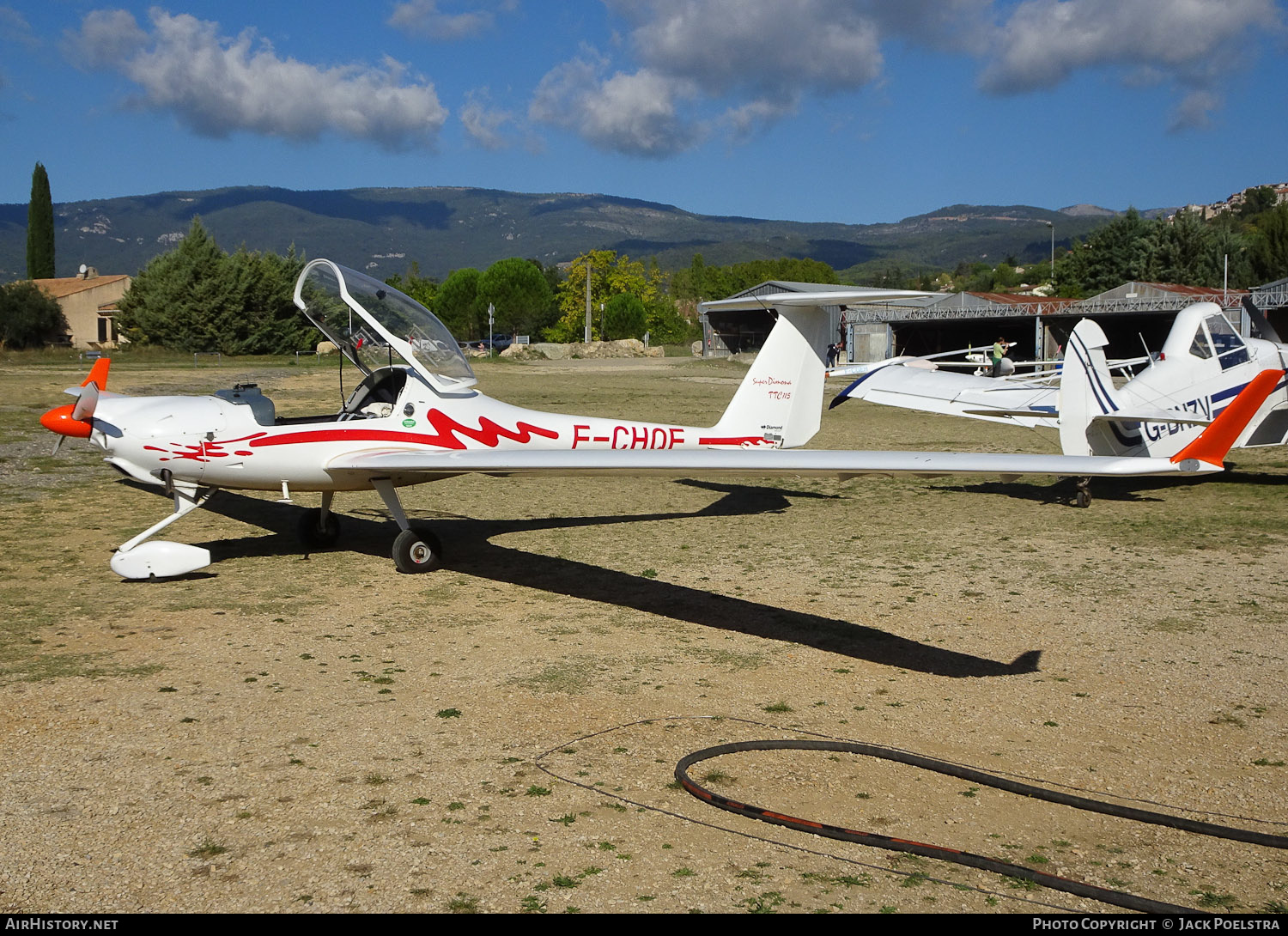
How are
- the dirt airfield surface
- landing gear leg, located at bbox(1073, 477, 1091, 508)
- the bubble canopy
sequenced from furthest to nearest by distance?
1. landing gear leg, located at bbox(1073, 477, 1091, 508)
2. the bubble canopy
3. the dirt airfield surface

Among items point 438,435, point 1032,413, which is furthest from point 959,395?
point 438,435

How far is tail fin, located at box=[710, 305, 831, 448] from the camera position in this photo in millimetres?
11289

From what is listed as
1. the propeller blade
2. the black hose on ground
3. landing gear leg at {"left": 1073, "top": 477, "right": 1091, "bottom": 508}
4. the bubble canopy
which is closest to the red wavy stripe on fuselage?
the bubble canopy

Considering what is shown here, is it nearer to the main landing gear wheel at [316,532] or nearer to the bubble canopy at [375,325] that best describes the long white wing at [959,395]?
the bubble canopy at [375,325]

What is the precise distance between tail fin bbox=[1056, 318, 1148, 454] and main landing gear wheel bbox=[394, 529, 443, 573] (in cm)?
780

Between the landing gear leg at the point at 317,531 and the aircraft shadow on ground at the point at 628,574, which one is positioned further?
the landing gear leg at the point at 317,531

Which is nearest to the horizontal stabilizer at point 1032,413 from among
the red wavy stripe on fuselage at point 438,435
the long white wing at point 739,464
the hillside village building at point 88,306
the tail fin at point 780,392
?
the tail fin at point 780,392

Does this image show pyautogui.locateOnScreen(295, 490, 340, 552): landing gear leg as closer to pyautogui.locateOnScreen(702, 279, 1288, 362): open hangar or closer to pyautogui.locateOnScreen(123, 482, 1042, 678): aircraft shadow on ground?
pyautogui.locateOnScreen(123, 482, 1042, 678): aircraft shadow on ground

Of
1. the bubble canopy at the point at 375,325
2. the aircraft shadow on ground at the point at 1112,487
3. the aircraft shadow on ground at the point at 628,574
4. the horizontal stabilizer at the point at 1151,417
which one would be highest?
the bubble canopy at the point at 375,325

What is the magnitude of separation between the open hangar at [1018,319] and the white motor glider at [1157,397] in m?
30.8

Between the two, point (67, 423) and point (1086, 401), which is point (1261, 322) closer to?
point (1086, 401)

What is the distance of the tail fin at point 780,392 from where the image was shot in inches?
444
